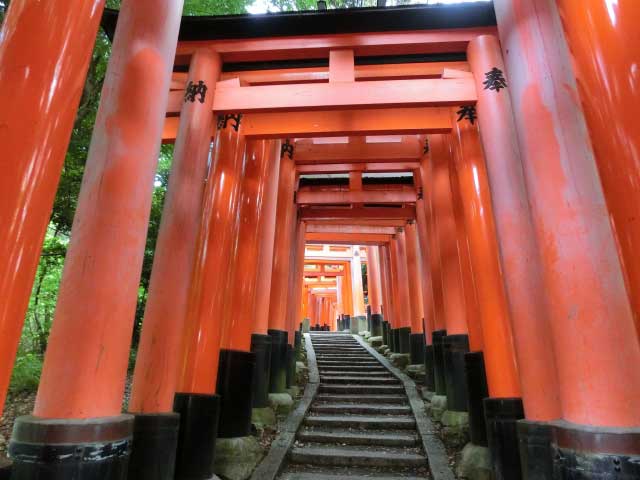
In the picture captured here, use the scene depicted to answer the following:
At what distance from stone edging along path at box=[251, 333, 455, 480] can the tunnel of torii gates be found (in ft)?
1.99

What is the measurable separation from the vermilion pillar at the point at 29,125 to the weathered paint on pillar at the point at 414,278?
885 centimetres

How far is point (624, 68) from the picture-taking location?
205 centimetres

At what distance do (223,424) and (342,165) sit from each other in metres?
5.62

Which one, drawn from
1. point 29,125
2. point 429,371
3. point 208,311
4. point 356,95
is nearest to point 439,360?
point 429,371

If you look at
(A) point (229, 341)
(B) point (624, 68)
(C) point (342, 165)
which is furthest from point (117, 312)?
(C) point (342, 165)

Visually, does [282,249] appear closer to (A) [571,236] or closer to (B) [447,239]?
(B) [447,239]

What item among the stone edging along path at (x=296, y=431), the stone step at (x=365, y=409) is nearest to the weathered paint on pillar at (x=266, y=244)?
the stone edging along path at (x=296, y=431)

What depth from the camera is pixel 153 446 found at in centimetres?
331

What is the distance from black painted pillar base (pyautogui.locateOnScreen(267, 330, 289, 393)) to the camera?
7324mm

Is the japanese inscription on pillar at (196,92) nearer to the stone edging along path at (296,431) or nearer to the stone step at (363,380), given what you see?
the stone edging along path at (296,431)

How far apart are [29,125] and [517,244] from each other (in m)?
3.94

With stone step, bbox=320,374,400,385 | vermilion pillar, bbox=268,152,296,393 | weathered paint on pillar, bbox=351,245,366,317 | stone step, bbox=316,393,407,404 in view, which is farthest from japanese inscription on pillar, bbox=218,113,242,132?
weathered paint on pillar, bbox=351,245,366,317

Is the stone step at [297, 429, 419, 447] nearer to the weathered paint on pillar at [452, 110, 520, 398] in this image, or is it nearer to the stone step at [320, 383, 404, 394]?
the stone step at [320, 383, 404, 394]

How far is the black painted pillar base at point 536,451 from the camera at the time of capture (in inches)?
127
